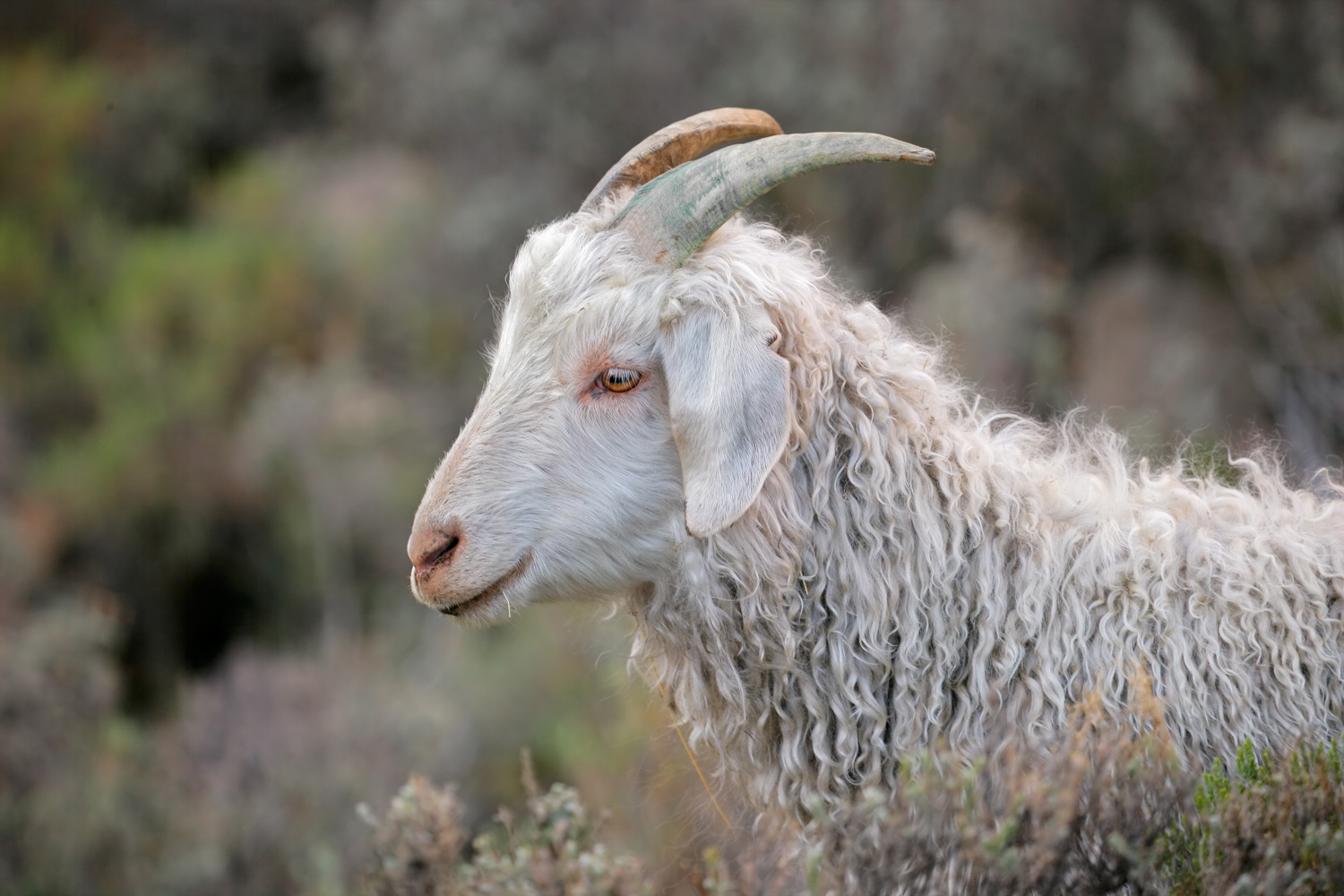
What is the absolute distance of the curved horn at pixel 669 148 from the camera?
9.34 ft

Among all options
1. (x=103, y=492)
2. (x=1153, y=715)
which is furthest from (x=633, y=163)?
(x=103, y=492)

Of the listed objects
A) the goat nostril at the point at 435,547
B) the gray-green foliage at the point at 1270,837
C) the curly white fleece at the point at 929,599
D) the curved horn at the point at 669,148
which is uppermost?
the curved horn at the point at 669,148

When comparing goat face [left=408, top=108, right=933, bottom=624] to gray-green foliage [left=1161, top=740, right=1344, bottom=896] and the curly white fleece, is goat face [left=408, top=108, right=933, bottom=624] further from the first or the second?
gray-green foliage [left=1161, top=740, right=1344, bottom=896]

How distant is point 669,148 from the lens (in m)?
2.90

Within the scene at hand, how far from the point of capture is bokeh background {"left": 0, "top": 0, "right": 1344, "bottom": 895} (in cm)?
769

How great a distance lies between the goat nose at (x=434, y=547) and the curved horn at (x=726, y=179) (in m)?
0.80

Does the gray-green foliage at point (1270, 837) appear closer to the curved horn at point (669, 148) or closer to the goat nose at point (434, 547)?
the goat nose at point (434, 547)

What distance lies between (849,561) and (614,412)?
0.64 metres

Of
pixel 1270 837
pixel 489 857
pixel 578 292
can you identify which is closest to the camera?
pixel 1270 837

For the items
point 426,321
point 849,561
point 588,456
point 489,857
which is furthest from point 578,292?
point 426,321

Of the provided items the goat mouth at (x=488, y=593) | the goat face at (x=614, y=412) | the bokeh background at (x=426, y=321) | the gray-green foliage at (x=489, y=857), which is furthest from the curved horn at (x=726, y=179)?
the bokeh background at (x=426, y=321)

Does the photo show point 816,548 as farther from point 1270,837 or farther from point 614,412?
point 1270,837

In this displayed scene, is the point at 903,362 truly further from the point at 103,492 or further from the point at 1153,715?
the point at 103,492

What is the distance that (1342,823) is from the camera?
2.08m
